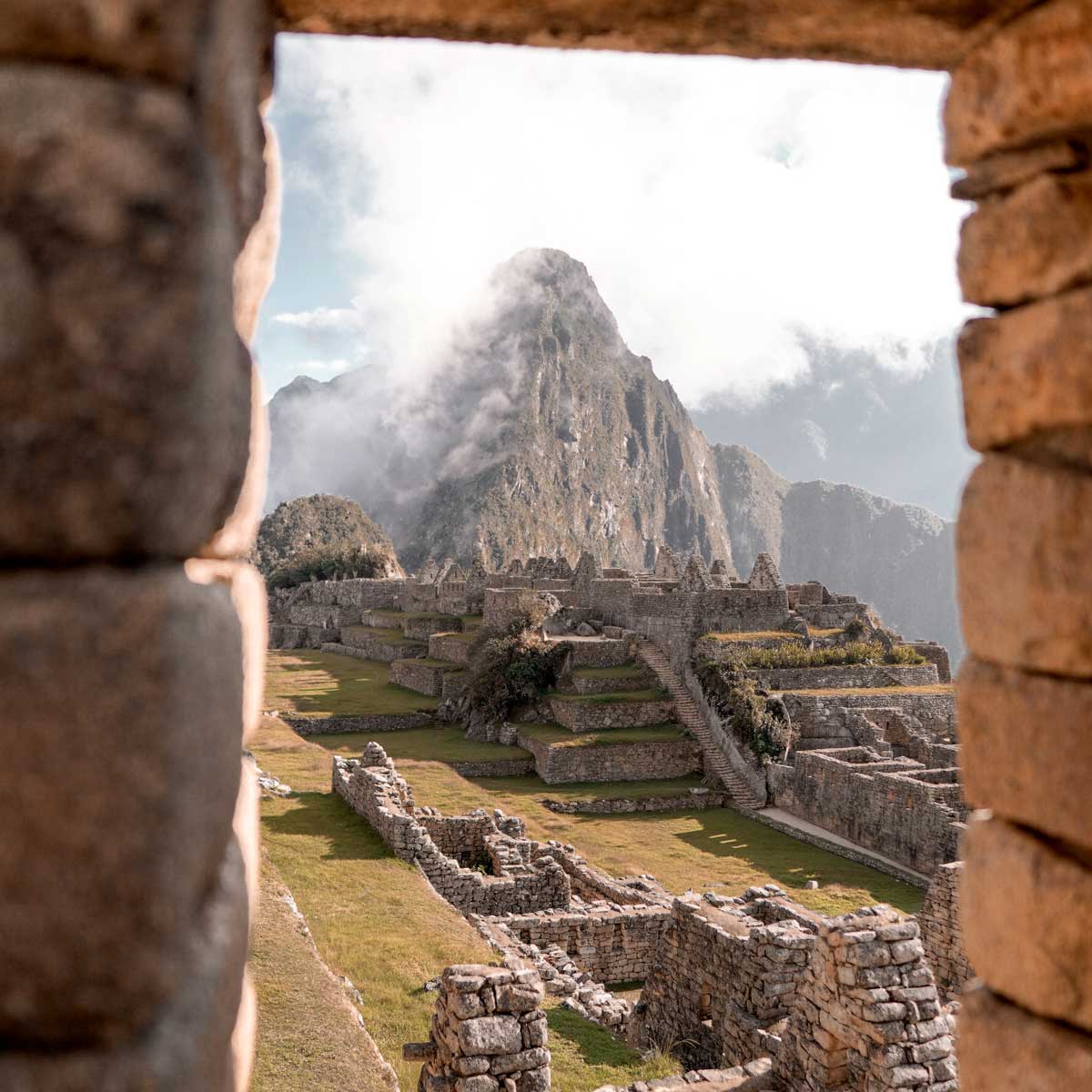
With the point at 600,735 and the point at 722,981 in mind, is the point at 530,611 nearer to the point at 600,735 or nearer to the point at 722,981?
the point at 600,735

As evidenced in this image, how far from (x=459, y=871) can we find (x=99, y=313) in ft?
43.4

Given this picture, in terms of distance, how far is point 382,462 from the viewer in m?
155

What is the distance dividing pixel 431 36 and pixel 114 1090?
186 cm

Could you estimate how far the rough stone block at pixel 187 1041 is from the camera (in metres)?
1.09

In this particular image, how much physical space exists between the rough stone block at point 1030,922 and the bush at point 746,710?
22.8 meters

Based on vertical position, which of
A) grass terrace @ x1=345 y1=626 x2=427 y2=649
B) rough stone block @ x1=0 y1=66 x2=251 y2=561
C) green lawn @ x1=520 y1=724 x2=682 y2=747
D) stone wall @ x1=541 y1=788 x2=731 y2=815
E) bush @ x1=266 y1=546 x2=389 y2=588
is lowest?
stone wall @ x1=541 y1=788 x2=731 y2=815

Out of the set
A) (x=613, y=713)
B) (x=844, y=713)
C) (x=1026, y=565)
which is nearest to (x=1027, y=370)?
(x=1026, y=565)

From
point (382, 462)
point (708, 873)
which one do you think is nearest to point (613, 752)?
point (708, 873)

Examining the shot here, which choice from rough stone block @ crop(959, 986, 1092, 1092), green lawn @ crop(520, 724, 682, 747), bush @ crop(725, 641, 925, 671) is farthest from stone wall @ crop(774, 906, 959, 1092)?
bush @ crop(725, 641, 925, 671)

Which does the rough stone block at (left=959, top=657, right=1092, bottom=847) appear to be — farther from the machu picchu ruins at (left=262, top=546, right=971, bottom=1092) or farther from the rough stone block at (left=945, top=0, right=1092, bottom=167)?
the machu picchu ruins at (left=262, top=546, right=971, bottom=1092)

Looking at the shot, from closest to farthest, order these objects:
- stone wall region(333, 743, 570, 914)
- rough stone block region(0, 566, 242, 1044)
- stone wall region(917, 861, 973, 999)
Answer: rough stone block region(0, 566, 242, 1044)
stone wall region(917, 861, 973, 999)
stone wall region(333, 743, 570, 914)

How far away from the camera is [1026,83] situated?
203cm

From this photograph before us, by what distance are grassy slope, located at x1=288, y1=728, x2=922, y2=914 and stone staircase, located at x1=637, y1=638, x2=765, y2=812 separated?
68 centimetres

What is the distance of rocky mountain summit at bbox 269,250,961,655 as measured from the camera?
452ft
